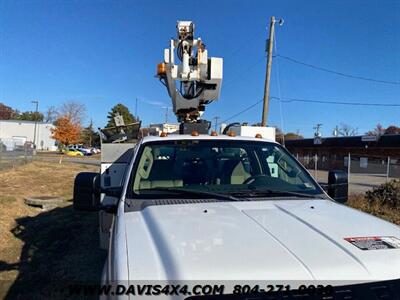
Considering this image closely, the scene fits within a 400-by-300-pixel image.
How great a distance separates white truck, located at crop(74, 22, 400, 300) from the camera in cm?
203

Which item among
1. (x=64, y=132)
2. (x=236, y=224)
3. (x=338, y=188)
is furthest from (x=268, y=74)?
(x=64, y=132)

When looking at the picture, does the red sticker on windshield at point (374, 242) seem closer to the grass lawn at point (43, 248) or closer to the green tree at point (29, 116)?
the grass lawn at point (43, 248)

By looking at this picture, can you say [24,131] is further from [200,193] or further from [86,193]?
[200,193]

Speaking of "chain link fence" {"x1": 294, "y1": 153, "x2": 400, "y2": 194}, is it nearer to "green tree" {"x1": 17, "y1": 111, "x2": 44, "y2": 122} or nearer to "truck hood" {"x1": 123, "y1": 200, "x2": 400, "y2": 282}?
"truck hood" {"x1": 123, "y1": 200, "x2": 400, "y2": 282}

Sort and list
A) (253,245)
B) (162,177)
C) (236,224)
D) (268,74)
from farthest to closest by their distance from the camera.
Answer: (268,74) < (162,177) < (236,224) < (253,245)

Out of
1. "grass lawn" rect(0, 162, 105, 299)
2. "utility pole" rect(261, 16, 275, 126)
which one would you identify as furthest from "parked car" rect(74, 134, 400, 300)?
"utility pole" rect(261, 16, 275, 126)

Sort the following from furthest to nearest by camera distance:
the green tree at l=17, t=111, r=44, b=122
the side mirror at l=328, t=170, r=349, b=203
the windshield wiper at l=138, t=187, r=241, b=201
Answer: the green tree at l=17, t=111, r=44, b=122 < the side mirror at l=328, t=170, r=349, b=203 < the windshield wiper at l=138, t=187, r=241, b=201

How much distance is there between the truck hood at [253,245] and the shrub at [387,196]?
8.72 m

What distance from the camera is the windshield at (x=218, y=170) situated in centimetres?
373

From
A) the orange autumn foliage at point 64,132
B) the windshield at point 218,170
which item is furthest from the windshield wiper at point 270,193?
the orange autumn foliage at point 64,132

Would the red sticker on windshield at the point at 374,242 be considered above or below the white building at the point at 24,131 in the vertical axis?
below

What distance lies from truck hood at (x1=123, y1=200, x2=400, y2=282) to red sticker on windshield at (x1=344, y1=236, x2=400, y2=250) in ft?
0.11

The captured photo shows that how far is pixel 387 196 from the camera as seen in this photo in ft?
37.2

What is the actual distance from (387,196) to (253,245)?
10.0 metres
